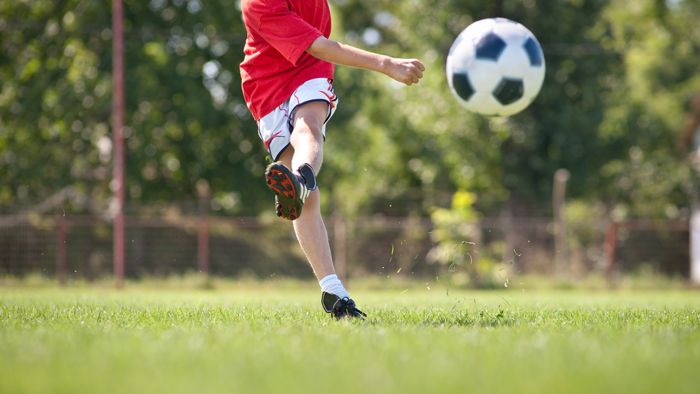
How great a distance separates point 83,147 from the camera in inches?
777

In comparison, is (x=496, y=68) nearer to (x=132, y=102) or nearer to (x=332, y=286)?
(x=332, y=286)

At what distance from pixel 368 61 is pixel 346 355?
6.81ft

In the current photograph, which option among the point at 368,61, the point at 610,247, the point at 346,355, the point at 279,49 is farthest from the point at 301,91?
the point at 610,247

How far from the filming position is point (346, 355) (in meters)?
2.90

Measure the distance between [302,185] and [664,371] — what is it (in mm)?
2076

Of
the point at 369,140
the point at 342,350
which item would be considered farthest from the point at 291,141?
the point at 369,140

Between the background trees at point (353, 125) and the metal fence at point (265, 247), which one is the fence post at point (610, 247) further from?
the background trees at point (353, 125)

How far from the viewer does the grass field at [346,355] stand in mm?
2379

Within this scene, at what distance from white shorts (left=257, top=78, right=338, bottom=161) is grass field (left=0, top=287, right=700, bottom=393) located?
106 cm

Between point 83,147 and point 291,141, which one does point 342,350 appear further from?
point 83,147

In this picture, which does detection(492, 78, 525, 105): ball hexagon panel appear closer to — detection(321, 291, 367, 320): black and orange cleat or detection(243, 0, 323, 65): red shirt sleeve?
detection(243, 0, 323, 65): red shirt sleeve

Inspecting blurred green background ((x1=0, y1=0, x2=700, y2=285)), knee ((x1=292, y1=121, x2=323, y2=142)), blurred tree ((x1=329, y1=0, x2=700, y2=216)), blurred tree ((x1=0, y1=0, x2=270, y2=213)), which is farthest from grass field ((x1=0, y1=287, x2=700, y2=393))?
blurred tree ((x1=329, y1=0, x2=700, y2=216))

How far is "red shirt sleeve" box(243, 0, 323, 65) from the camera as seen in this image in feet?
15.0

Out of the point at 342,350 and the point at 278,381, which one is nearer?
the point at 278,381
